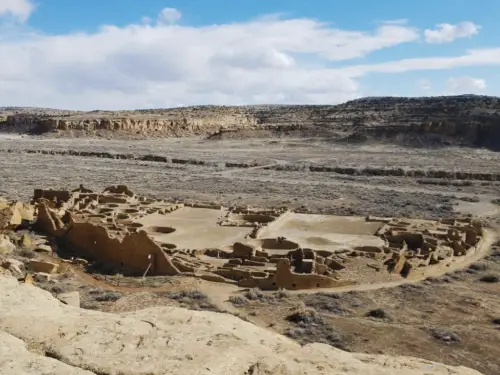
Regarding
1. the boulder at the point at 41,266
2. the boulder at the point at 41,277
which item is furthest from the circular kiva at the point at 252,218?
the boulder at the point at 41,277

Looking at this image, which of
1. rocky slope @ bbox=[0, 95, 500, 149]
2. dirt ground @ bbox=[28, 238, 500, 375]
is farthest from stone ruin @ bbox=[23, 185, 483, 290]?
rocky slope @ bbox=[0, 95, 500, 149]

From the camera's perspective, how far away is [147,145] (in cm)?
9025

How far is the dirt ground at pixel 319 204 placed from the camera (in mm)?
15320

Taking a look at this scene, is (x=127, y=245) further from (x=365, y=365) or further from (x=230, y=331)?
(x=365, y=365)

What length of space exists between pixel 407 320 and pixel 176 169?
46661mm

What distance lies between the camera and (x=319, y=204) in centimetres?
3866

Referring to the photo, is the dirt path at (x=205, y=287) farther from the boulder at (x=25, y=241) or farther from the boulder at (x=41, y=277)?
the boulder at (x=25, y=241)

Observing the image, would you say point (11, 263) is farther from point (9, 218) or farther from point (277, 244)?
point (277, 244)

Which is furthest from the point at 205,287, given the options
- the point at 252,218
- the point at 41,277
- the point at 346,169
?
the point at 346,169

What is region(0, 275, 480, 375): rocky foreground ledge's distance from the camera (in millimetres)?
7203

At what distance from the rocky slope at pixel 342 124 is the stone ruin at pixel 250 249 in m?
53.8

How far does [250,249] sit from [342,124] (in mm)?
75222

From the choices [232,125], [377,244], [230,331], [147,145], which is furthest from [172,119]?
[230,331]

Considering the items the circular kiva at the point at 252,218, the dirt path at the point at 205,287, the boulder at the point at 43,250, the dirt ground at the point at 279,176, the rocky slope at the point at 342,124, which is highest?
the rocky slope at the point at 342,124
